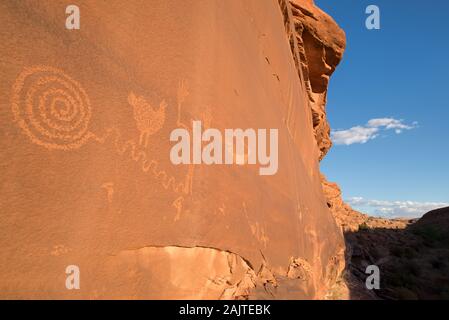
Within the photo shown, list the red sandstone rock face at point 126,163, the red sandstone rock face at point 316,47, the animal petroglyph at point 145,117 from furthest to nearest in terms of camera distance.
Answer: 1. the red sandstone rock face at point 316,47
2. the animal petroglyph at point 145,117
3. the red sandstone rock face at point 126,163

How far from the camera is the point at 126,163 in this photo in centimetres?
154

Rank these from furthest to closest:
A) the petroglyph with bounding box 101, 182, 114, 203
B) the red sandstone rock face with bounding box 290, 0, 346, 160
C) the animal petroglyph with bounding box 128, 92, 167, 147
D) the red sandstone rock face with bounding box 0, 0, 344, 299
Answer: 1. the red sandstone rock face with bounding box 290, 0, 346, 160
2. the animal petroglyph with bounding box 128, 92, 167, 147
3. the petroglyph with bounding box 101, 182, 114, 203
4. the red sandstone rock face with bounding box 0, 0, 344, 299

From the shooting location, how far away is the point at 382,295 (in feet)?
24.0

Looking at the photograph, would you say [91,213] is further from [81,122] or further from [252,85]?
[252,85]

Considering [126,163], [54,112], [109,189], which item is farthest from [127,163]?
[54,112]

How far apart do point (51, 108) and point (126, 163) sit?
0.44 m

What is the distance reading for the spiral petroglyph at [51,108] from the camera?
118cm

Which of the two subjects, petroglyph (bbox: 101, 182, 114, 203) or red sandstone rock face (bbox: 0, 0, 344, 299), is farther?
petroglyph (bbox: 101, 182, 114, 203)

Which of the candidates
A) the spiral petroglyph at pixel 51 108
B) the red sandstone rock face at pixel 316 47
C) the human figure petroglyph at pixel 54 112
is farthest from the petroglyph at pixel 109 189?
the red sandstone rock face at pixel 316 47

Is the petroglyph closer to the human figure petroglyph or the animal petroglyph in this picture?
the human figure petroglyph

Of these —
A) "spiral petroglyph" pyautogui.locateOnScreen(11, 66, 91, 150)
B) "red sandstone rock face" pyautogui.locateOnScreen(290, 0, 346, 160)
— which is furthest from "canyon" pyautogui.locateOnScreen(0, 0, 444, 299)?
"red sandstone rock face" pyautogui.locateOnScreen(290, 0, 346, 160)

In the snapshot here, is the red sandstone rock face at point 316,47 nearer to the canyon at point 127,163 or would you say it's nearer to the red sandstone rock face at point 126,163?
the canyon at point 127,163

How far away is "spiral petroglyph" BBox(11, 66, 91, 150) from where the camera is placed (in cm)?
118

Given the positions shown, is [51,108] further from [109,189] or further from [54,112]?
[109,189]
